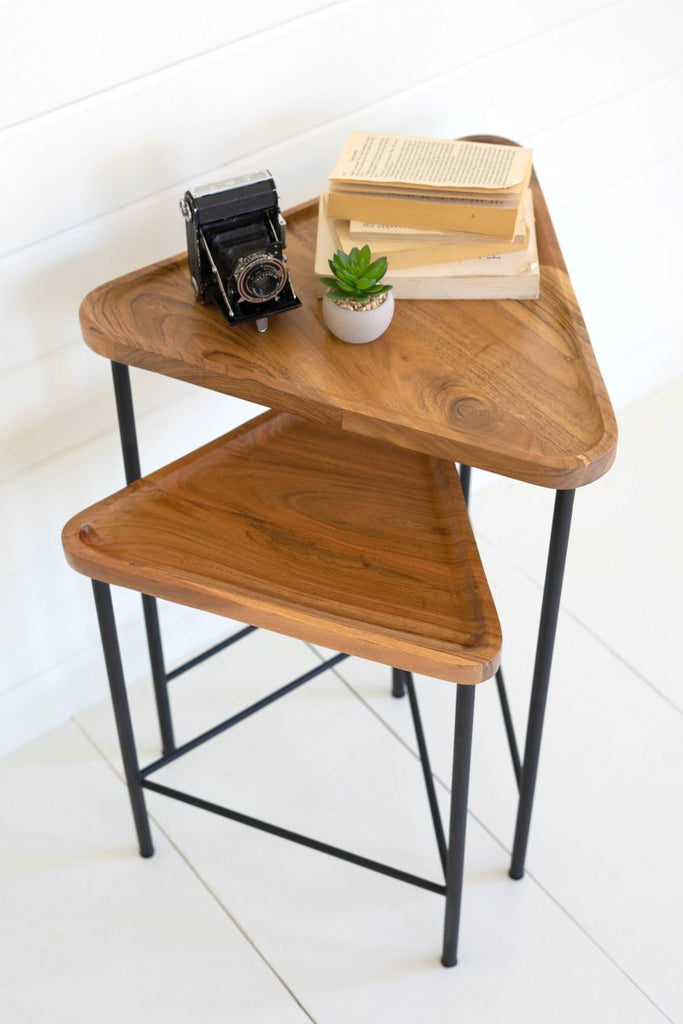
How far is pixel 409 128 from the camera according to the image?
65.8 inches

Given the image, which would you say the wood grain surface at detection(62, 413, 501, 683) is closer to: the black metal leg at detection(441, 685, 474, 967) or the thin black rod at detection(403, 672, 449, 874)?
the black metal leg at detection(441, 685, 474, 967)

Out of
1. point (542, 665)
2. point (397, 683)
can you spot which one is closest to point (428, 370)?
point (542, 665)

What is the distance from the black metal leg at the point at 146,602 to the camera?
1388mm

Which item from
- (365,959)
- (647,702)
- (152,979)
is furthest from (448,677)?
(647,702)

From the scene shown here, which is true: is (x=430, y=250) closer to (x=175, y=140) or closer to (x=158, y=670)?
(x=175, y=140)

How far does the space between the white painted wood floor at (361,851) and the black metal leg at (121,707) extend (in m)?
0.08

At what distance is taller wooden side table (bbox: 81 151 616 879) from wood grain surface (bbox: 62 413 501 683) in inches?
5.0

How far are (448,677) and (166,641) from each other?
88cm

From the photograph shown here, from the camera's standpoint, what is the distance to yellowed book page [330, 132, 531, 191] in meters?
1.30

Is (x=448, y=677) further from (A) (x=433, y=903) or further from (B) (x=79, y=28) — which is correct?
(B) (x=79, y=28)

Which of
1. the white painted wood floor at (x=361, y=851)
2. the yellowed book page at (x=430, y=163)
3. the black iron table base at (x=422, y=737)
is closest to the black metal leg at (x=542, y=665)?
the black iron table base at (x=422, y=737)

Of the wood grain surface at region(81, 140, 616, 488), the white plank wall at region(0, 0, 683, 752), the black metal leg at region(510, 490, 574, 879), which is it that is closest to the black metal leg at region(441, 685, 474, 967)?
the black metal leg at region(510, 490, 574, 879)

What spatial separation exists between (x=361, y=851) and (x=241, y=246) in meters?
0.90

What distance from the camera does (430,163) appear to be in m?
A: 1.34
